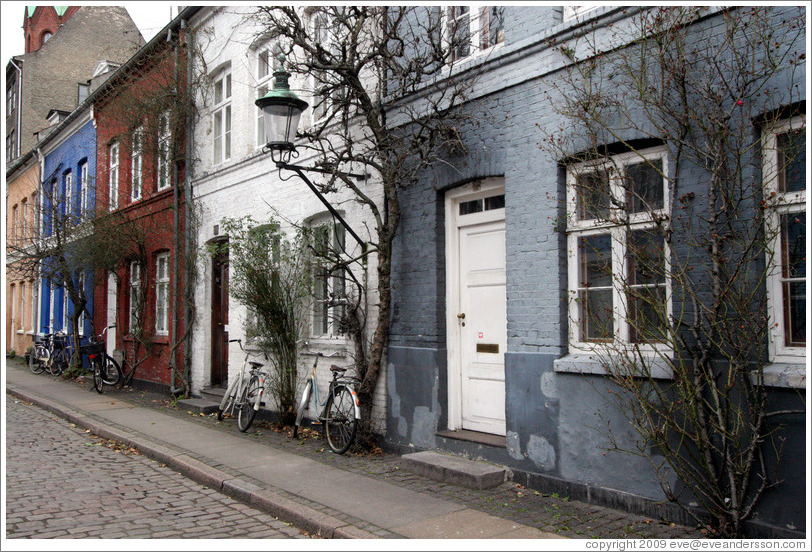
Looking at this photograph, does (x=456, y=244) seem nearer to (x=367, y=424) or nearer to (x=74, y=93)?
(x=367, y=424)

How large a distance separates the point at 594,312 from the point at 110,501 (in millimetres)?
4816

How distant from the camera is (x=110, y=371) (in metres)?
16.4

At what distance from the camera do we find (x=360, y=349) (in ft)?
29.0

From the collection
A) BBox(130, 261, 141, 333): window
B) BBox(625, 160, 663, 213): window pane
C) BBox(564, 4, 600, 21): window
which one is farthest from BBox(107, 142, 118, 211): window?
BBox(625, 160, 663, 213): window pane

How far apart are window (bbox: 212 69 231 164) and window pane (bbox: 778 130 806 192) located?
1010cm

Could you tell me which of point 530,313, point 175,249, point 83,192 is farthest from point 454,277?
point 83,192

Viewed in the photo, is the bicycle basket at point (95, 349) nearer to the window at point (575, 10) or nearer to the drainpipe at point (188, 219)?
the drainpipe at point (188, 219)

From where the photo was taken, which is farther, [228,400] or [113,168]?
[113,168]

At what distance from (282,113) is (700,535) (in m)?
6.07

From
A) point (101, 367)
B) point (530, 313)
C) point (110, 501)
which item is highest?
point (530, 313)

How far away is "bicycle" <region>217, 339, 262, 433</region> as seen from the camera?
10.0 metres

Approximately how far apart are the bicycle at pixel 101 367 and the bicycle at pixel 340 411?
793cm

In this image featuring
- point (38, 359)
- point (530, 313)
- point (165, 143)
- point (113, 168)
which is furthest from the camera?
point (38, 359)

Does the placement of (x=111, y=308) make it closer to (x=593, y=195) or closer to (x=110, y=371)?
(x=110, y=371)
